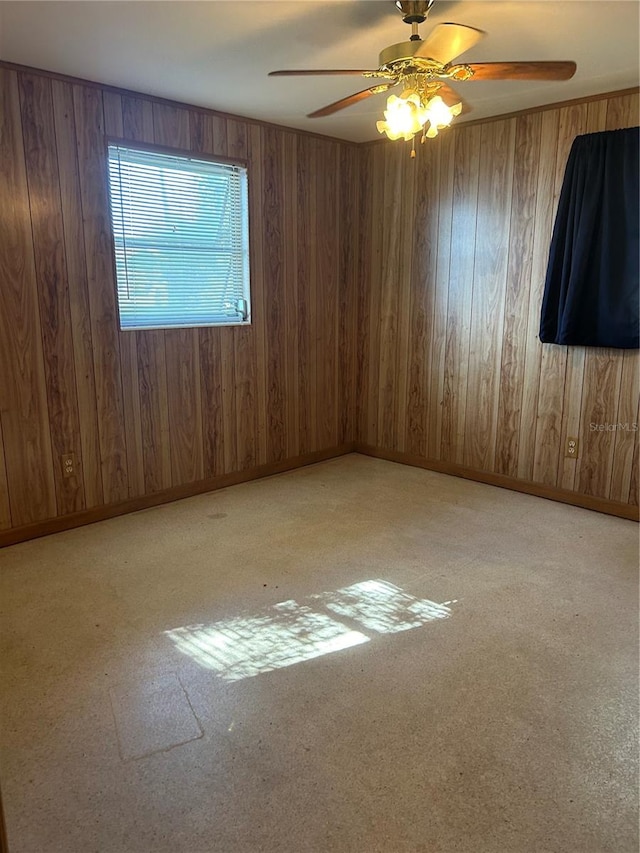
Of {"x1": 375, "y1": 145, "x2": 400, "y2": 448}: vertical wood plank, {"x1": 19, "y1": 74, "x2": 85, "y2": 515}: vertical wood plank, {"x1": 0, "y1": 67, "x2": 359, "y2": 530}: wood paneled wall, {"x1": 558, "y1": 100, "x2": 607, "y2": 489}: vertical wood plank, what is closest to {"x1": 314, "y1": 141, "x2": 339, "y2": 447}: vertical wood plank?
{"x1": 0, "y1": 67, "x2": 359, "y2": 530}: wood paneled wall

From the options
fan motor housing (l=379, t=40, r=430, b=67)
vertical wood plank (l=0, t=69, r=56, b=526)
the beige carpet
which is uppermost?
fan motor housing (l=379, t=40, r=430, b=67)

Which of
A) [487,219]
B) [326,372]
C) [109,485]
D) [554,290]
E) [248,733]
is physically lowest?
[248,733]

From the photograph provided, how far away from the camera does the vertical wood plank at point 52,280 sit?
3.05 meters

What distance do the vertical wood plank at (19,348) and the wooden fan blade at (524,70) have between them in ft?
7.31

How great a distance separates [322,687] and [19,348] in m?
2.30

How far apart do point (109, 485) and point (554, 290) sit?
296cm

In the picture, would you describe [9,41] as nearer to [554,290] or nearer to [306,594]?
[306,594]

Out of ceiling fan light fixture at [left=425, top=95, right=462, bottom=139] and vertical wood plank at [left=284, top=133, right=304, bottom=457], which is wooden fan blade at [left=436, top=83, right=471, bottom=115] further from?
vertical wood plank at [left=284, top=133, right=304, bottom=457]

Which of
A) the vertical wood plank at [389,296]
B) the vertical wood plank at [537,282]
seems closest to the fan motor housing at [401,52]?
the vertical wood plank at [537,282]

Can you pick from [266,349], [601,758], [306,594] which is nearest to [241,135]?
[266,349]

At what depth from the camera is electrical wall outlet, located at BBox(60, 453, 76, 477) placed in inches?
135

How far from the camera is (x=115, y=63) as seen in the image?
2.92m

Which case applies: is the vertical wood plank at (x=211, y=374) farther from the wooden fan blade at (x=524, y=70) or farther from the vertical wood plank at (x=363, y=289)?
the wooden fan blade at (x=524, y=70)

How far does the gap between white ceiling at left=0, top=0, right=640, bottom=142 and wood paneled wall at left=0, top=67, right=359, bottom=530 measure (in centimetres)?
30
